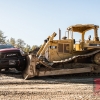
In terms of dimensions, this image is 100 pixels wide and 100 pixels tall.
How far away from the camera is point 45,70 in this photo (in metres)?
10.2

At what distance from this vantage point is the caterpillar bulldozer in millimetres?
10320

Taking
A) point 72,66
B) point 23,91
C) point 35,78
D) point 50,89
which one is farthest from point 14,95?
point 72,66

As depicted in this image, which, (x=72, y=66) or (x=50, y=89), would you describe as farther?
(x=72, y=66)

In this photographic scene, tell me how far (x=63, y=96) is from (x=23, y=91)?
1477mm

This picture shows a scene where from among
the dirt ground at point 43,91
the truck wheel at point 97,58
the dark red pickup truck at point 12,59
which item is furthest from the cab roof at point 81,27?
the dirt ground at point 43,91

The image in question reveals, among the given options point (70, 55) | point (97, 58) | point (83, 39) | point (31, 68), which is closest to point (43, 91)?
point (31, 68)

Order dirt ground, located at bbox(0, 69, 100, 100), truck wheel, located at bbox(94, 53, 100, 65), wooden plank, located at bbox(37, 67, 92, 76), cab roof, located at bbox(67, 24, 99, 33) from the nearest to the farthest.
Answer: dirt ground, located at bbox(0, 69, 100, 100)
wooden plank, located at bbox(37, 67, 92, 76)
truck wheel, located at bbox(94, 53, 100, 65)
cab roof, located at bbox(67, 24, 99, 33)

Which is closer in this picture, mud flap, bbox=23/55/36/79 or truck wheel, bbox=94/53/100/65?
mud flap, bbox=23/55/36/79

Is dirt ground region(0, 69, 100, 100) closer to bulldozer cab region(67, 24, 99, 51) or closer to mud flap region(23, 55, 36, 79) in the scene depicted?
mud flap region(23, 55, 36, 79)

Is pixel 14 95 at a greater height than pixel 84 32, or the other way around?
pixel 84 32

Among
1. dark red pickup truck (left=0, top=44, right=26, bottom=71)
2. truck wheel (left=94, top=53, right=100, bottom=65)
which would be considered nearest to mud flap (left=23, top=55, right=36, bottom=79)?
dark red pickup truck (left=0, top=44, right=26, bottom=71)

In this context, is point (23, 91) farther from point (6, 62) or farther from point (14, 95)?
point (6, 62)

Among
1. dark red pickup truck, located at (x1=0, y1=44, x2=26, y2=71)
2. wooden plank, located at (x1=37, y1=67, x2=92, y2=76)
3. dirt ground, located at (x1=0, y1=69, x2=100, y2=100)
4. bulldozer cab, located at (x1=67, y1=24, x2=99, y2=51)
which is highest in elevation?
bulldozer cab, located at (x1=67, y1=24, x2=99, y2=51)

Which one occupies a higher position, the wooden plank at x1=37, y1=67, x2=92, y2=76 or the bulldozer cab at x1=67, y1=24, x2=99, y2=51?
the bulldozer cab at x1=67, y1=24, x2=99, y2=51
